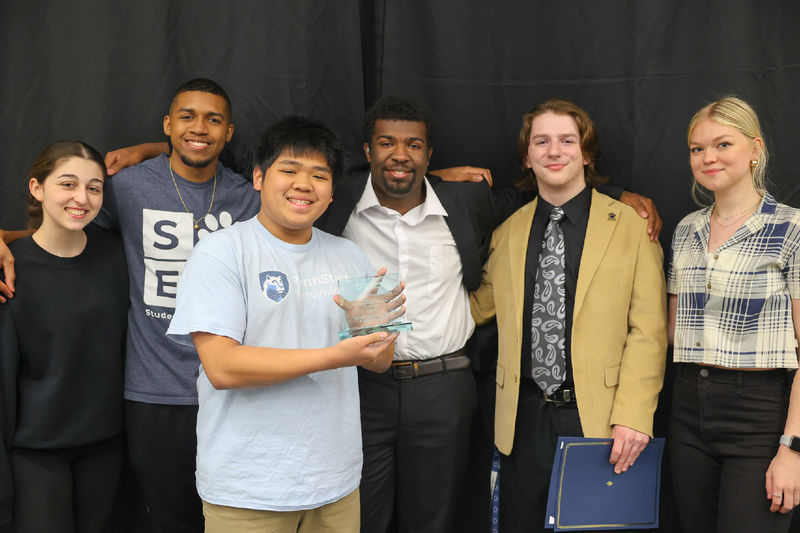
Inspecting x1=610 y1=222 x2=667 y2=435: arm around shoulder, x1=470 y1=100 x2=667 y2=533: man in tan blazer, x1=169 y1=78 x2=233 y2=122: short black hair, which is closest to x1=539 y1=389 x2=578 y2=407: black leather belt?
x1=470 y1=100 x2=667 y2=533: man in tan blazer

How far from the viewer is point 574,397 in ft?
7.23

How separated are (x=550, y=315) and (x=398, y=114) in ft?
2.85

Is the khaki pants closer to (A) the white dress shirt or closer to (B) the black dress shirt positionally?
(A) the white dress shirt

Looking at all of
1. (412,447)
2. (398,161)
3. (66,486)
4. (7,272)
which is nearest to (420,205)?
(398,161)

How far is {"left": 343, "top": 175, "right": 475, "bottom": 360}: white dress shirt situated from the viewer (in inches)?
91.2

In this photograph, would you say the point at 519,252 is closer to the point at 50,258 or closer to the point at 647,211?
the point at 647,211

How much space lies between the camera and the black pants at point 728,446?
A: 6.39 feet

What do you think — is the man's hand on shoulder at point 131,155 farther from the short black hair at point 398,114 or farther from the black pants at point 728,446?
the black pants at point 728,446

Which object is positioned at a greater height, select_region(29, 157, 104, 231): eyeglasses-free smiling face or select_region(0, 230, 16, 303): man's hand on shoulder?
select_region(29, 157, 104, 231): eyeglasses-free smiling face

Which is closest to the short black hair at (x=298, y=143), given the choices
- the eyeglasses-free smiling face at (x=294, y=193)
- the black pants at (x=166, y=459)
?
the eyeglasses-free smiling face at (x=294, y=193)

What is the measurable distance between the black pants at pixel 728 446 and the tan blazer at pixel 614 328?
125 millimetres

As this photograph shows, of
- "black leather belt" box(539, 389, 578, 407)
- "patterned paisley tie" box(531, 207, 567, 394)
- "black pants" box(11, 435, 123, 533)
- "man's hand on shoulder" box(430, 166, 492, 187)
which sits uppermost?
"man's hand on shoulder" box(430, 166, 492, 187)

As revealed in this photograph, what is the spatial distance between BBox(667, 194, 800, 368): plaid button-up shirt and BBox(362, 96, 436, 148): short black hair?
1009 millimetres

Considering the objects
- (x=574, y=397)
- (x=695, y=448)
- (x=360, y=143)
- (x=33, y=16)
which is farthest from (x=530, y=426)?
(x=33, y=16)
